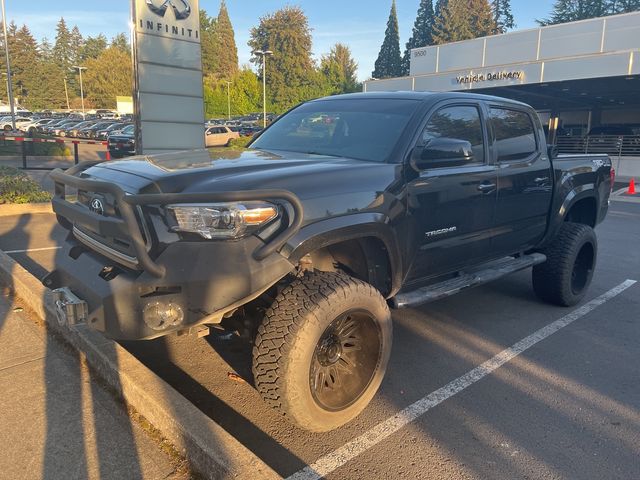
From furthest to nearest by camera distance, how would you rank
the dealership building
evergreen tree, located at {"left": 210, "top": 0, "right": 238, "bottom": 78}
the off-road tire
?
evergreen tree, located at {"left": 210, "top": 0, "right": 238, "bottom": 78}, the dealership building, the off-road tire

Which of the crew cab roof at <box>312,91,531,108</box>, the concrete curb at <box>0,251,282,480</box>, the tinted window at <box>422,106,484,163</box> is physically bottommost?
the concrete curb at <box>0,251,282,480</box>

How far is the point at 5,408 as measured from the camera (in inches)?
123

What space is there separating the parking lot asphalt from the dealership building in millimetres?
19831

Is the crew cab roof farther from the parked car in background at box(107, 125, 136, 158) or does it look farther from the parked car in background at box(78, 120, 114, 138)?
the parked car in background at box(78, 120, 114, 138)

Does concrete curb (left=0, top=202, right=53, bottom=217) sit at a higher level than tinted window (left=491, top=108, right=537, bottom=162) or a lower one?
lower

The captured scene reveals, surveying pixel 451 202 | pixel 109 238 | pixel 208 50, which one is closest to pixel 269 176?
pixel 109 238

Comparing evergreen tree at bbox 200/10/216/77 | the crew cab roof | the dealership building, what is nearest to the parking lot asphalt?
the crew cab roof

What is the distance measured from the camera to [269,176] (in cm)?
288

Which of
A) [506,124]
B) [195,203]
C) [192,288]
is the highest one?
[506,124]

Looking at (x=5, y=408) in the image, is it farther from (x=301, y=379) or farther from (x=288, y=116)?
(x=288, y=116)

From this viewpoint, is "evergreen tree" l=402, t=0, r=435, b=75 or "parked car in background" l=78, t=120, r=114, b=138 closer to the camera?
"parked car in background" l=78, t=120, r=114, b=138

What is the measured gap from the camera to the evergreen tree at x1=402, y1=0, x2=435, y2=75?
85.0m

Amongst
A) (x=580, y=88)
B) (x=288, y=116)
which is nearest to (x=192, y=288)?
(x=288, y=116)

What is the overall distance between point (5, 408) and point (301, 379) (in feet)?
5.81
